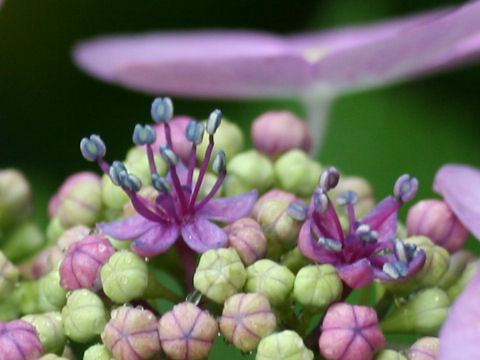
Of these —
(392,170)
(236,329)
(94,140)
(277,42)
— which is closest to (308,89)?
(277,42)

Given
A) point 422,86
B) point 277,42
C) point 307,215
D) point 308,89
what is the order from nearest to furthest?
point 307,215 → point 308,89 → point 277,42 → point 422,86

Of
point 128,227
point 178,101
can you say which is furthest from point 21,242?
point 178,101

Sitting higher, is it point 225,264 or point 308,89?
point 308,89

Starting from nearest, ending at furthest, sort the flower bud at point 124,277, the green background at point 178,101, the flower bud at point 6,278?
the flower bud at point 124,277
the flower bud at point 6,278
the green background at point 178,101

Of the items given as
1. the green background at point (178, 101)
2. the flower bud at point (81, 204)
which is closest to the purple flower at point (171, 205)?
the flower bud at point (81, 204)

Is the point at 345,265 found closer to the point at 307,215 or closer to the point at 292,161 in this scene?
the point at 307,215

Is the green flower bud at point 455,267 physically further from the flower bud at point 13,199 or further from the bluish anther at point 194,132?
the flower bud at point 13,199

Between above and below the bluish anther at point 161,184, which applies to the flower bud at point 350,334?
below
